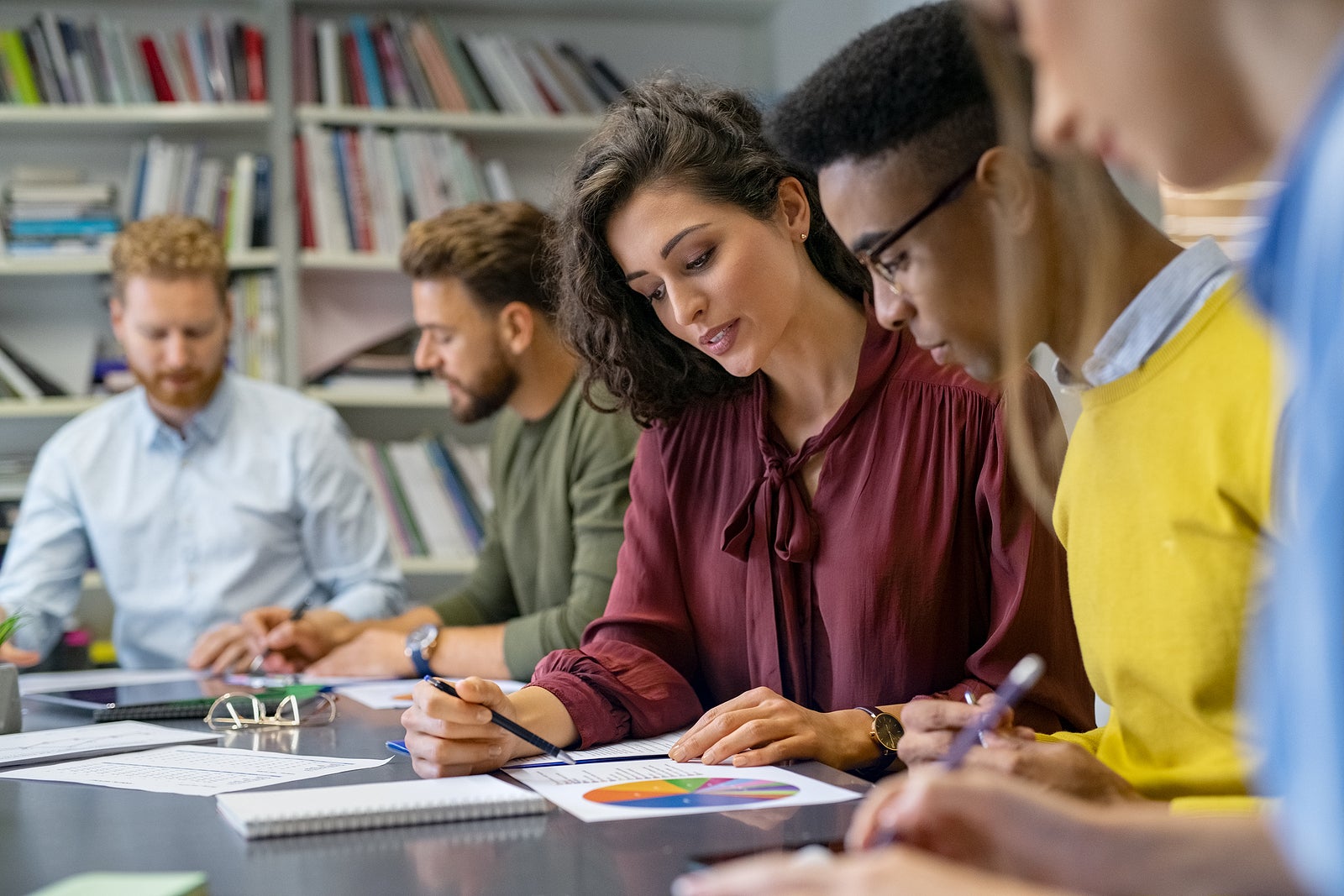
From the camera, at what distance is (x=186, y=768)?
4.46 ft

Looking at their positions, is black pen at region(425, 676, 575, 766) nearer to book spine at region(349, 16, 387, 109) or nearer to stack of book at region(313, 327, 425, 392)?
stack of book at region(313, 327, 425, 392)

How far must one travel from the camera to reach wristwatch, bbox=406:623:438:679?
7.16 ft

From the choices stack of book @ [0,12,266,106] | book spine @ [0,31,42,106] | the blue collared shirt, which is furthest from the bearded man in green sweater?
book spine @ [0,31,42,106]

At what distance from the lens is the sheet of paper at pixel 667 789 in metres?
1.10

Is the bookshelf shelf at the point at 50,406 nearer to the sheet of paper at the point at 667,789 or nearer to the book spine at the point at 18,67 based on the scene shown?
the book spine at the point at 18,67

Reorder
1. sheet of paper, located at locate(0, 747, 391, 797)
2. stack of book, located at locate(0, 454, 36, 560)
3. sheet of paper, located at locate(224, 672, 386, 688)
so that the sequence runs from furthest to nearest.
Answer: stack of book, located at locate(0, 454, 36, 560) → sheet of paper, located at locate(224, 672, 386, 688) → sheet of paper, located at locate(0, 747, 391, 797)

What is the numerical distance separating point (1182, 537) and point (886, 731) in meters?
0.49

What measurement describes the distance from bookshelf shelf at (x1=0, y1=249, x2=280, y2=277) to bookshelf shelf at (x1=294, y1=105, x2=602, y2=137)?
1.24 feet

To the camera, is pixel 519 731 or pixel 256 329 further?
pixel 256 329

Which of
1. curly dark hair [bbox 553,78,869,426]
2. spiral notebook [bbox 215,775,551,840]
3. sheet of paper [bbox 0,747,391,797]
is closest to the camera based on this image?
spiral notebook [bbox 215,775,551,840]

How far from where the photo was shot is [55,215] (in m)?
3.31

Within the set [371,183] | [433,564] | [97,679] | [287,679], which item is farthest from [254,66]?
[287,679]

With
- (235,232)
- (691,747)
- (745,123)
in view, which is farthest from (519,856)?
(235,232)

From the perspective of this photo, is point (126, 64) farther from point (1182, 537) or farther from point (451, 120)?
point (1182, 537)
